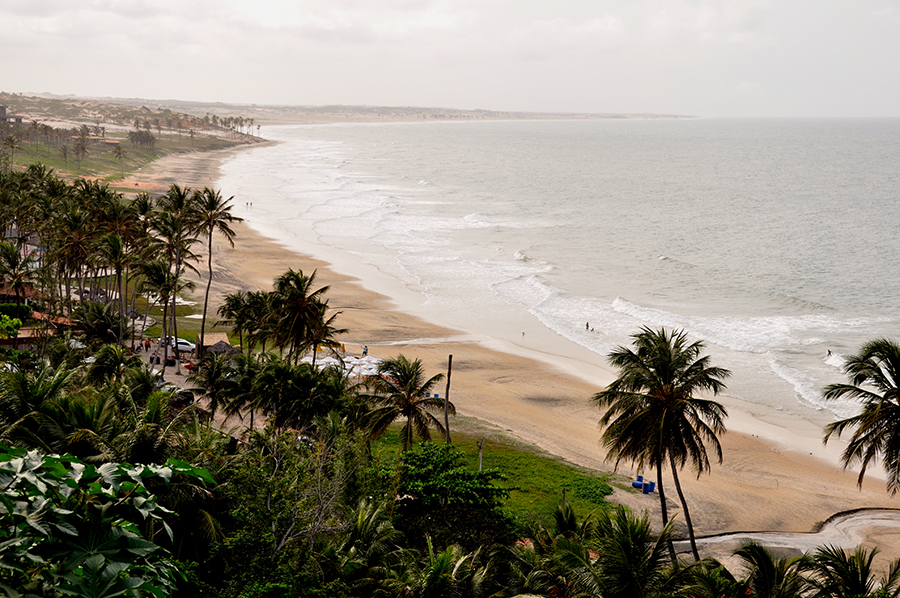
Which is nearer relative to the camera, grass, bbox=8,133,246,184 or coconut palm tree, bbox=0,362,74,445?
coconut palm tree, bbox=0,362,74,445

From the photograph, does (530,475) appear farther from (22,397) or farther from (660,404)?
(22,397)

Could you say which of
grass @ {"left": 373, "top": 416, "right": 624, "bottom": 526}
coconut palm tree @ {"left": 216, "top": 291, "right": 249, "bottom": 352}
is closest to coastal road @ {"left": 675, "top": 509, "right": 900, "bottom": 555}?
grass @ {"left": 373, "top": 416, "right": 624, "bottom": 526}

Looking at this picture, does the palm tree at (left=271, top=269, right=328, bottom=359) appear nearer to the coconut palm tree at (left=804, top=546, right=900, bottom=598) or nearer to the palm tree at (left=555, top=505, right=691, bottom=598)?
the palm tree at (left=555, top=505, right=691, bottom=598)

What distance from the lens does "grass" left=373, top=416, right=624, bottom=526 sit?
107ft

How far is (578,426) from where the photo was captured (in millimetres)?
44781

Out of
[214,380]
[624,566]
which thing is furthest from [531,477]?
[624,566]

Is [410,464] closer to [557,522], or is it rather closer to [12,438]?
[557,522]

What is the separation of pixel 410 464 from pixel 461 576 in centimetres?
911

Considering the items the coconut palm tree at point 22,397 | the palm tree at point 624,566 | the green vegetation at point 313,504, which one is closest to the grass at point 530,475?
the green vegetation at point 313,504

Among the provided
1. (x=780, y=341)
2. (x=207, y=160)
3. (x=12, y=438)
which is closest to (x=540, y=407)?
(x=780, y=341)

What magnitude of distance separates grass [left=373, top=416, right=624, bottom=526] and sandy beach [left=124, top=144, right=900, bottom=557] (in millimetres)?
1282

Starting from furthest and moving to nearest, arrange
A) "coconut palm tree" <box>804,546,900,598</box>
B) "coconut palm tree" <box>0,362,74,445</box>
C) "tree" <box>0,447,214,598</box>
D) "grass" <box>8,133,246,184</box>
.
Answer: "grass" <box>8,133,246,184</box>
"coconut palm tree" <box>0,362,74,445</box>
"coconut palm tree" <box>804,546,900,598</box>
"tree" <box>0,447,214,598</box>

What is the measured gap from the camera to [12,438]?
50.0ft

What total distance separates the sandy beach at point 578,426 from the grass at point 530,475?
1.28 meters
